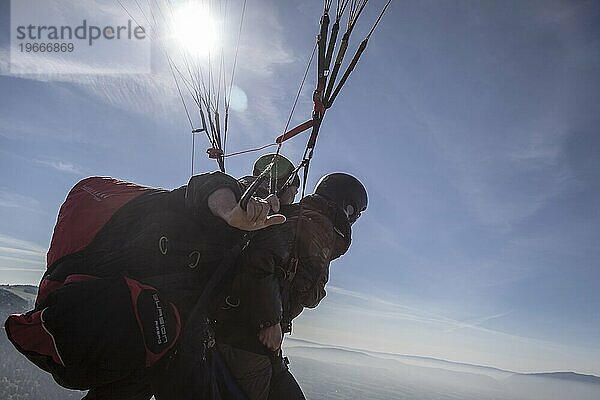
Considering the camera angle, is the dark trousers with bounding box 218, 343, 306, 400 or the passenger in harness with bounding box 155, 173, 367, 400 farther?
the dark trousers with bounding box 218, 343, 306, 400

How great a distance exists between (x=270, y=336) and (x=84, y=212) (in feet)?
4.76

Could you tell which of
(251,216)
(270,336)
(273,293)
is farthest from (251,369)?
(251,216)

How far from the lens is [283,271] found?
2.94 metres

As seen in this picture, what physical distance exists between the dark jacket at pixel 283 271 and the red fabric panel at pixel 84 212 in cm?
81

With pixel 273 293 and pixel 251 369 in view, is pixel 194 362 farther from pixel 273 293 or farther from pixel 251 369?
pixel 251 369

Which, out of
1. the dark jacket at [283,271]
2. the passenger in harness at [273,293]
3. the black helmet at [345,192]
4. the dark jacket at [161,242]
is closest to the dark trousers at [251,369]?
the passenger in harness at [273,293]

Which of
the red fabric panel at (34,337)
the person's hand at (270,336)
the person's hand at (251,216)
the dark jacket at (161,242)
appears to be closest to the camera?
the red fabric panel at (34,337)

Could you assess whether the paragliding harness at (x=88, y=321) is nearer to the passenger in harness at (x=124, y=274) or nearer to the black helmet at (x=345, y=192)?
the passenger in harness at (x=124, y=274)

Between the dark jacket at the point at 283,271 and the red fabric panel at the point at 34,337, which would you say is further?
the dark jacket at the point at 283,271

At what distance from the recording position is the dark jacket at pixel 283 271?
106 inches

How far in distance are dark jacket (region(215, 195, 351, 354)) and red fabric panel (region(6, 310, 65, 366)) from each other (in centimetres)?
103

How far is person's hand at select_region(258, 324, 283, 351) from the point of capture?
2.93 meters

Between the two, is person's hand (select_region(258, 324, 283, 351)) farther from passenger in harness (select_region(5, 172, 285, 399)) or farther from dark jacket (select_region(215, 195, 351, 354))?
passenger in harness (select_region(5, 172, 285, 399))

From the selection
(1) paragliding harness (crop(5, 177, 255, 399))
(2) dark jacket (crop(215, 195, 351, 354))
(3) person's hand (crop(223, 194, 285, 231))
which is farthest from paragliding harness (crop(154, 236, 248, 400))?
(3) person's hand (crop(223, 194, 285, 231))
